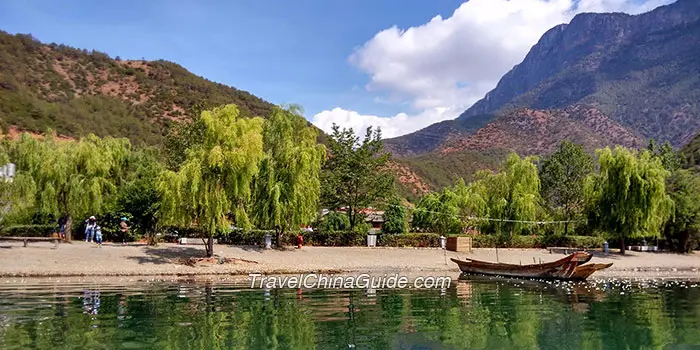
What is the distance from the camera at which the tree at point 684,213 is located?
45.8 meters

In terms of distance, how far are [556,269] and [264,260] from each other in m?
17.6

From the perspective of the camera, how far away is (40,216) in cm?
4134

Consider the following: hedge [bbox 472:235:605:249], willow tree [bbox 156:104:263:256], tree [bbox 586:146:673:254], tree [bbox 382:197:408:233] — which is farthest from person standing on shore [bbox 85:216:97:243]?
tree [bbox 586:146:673:254]

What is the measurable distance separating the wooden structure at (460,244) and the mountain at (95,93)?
1861 inches

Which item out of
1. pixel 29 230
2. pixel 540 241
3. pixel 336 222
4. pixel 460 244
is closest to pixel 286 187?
pixel 336 222

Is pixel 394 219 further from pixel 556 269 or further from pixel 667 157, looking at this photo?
pixel 667 157

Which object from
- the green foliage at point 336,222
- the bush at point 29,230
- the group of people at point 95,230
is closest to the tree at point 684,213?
the green foliage at point 336,222

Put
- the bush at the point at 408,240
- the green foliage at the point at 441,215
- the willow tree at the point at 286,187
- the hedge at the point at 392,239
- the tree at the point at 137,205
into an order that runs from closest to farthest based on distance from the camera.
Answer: the willow tree at the point at 286,187
the tree at the point at 137,205
the hedge at the point at 392,239
the bush at the point at 408,240
the green foliage at the point at 441,215

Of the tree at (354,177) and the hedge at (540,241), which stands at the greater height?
the tree at (354,177)

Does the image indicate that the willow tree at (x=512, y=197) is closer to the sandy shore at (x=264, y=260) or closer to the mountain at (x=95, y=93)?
the sandy shore at (x=264, y=260)

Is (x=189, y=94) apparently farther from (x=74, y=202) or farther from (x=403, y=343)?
(x=403, y=343)

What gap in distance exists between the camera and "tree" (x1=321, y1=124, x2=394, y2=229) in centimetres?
4584

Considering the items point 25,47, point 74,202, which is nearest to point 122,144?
point 74,202

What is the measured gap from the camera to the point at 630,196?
4409 cm
